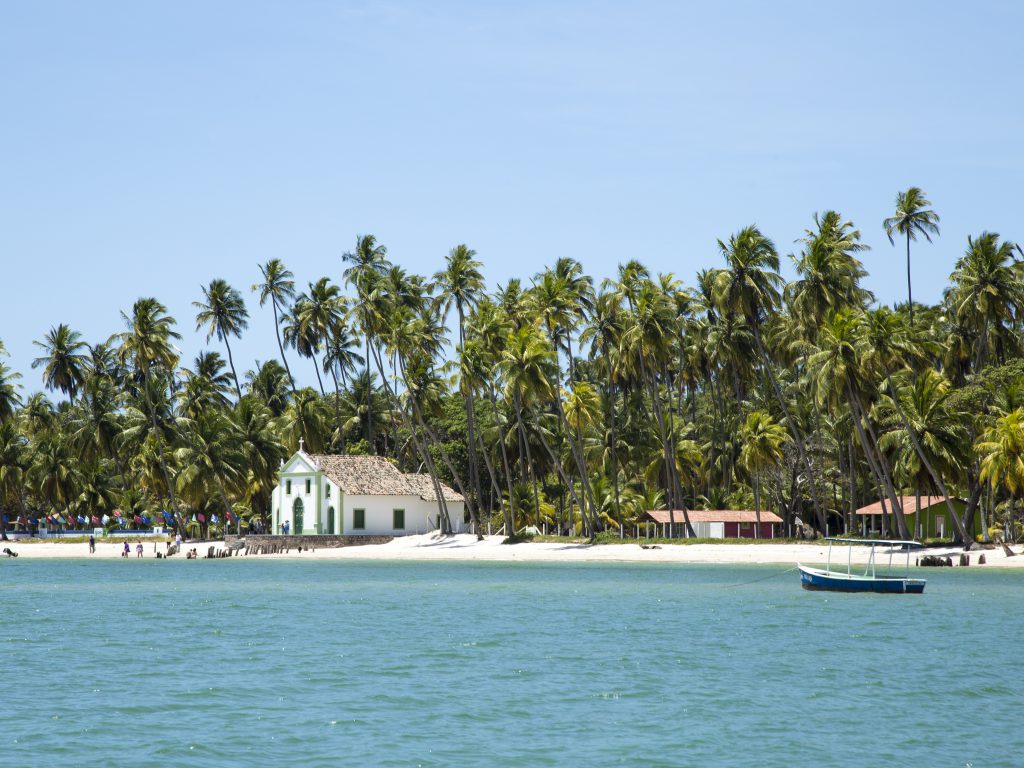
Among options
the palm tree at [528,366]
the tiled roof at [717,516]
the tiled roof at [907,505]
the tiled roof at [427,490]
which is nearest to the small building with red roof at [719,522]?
the tiled roof at [717,516]

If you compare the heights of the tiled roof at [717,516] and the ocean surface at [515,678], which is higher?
the tiled roof at [717,516]

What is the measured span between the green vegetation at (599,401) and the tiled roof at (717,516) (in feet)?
4.34

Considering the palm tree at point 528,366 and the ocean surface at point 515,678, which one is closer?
the ocean surface at point 515,678

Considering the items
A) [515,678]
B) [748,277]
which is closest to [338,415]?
[748,277]

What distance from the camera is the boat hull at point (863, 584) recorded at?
153 ft

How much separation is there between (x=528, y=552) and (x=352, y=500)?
1630 centimetres

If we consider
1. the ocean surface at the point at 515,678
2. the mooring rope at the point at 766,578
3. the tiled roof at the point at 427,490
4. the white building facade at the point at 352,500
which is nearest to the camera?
the ocean surface at the point at 515,678

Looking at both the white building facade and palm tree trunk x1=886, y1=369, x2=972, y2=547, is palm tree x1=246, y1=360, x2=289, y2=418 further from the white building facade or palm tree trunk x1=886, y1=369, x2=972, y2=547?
palm tree trunk x1=886, y1=369, x2=972, y2=547

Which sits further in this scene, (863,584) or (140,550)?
(140,550)

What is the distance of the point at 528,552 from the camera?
75500 mm

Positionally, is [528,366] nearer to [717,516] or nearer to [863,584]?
[717,516]

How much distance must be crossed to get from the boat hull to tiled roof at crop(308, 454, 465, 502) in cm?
4466

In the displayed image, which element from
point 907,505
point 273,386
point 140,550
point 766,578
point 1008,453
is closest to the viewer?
point 1008,453

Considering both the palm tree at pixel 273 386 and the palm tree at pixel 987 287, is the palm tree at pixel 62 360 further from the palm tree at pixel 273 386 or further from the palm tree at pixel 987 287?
the palm tree at pixel 987 287
